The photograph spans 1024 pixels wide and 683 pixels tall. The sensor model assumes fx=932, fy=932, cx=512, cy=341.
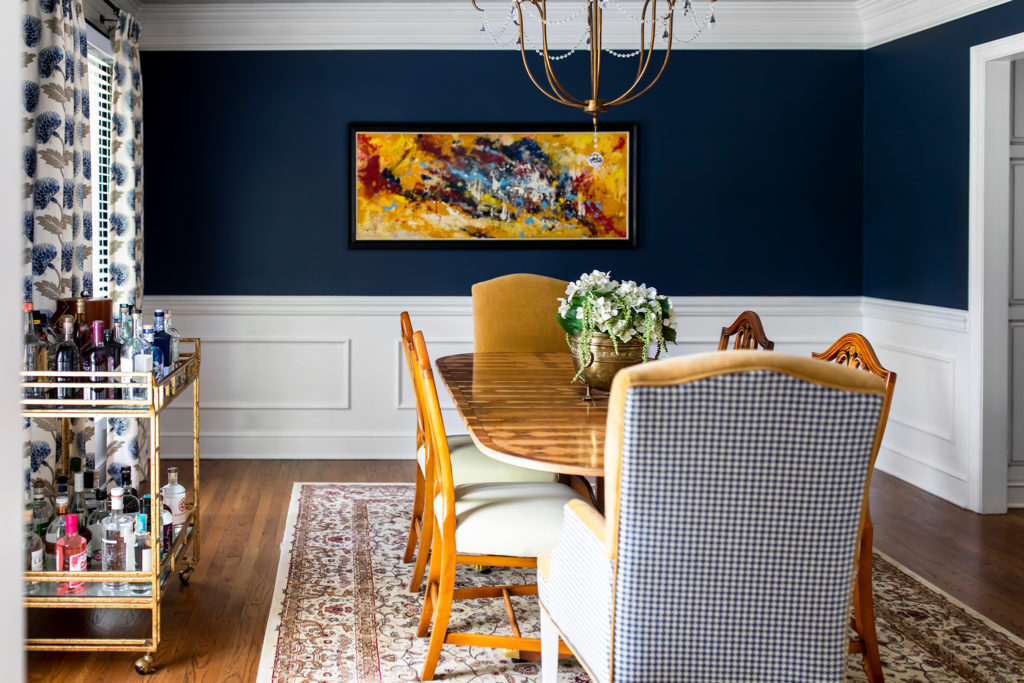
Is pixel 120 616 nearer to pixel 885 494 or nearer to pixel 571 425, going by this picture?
pixel 571 425

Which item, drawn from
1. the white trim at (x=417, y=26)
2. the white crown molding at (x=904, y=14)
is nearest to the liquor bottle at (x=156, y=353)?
the white trim at (x=417, y=26)

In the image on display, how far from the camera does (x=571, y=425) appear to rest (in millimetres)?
2535

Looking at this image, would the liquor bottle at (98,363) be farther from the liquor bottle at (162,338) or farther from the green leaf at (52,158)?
the green leaf at (52,158)

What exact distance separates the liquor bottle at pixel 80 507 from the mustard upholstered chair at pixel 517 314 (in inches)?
74.1

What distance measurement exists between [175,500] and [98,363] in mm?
640

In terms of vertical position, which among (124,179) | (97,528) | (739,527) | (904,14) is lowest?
(97,528)

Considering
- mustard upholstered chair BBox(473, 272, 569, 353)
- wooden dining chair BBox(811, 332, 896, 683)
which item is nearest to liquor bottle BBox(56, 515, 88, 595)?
mustard upholstered chair BBox(473, 272, 569, 353)

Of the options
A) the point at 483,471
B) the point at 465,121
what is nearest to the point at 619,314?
the point at 483,471

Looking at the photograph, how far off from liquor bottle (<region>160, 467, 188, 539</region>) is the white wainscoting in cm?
233

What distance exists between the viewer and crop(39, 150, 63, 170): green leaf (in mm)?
3410

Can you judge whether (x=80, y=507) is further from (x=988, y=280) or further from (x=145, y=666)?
(x=988, y=280)

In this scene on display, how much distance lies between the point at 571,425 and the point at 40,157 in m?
2.26

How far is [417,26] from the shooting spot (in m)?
5.30

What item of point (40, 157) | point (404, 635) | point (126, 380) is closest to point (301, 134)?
point (40, 157)
